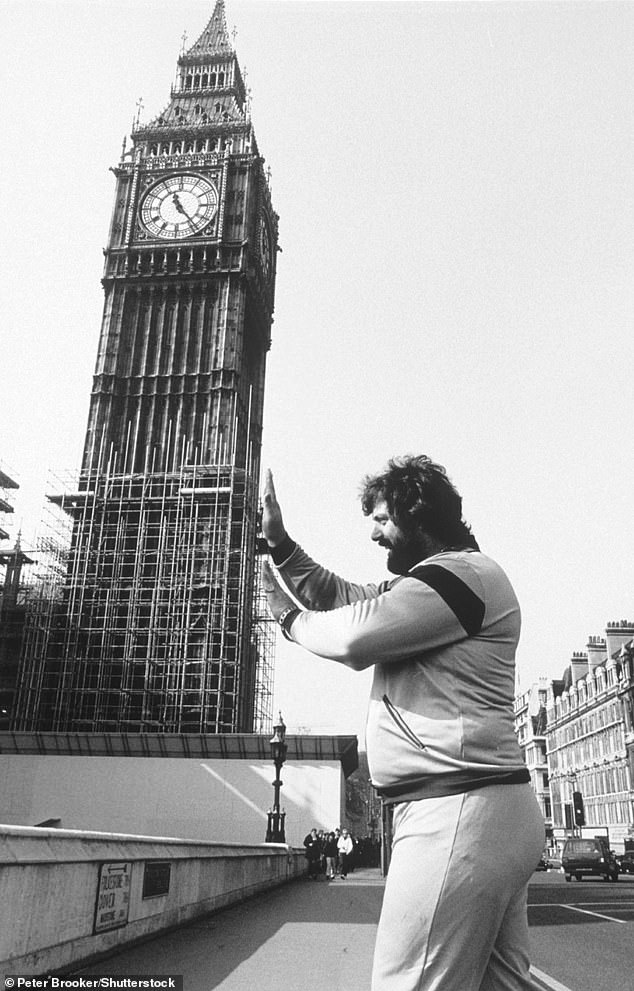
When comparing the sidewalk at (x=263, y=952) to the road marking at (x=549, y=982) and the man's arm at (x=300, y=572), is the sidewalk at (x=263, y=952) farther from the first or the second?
the man's arm at (x=300, y=572)

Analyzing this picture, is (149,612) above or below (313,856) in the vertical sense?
above

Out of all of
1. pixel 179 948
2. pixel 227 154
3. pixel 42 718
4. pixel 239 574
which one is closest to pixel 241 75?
pixel 227 154

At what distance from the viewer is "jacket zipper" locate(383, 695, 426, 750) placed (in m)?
2.19

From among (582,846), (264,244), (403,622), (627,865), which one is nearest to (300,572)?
(403,622)

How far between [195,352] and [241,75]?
33452 mm

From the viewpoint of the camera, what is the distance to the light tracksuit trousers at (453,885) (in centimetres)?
204

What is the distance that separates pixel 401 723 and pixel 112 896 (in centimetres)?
589

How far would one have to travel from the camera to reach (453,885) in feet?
6.70

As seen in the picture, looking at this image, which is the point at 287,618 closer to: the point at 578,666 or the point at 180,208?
the point at 180,208

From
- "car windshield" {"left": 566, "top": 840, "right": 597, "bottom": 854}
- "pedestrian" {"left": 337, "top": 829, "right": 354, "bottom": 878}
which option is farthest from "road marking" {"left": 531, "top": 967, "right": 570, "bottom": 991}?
"car windshield" {"left": 566, "top": 840, "right": 597, "bottom": 854}

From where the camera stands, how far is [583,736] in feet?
202

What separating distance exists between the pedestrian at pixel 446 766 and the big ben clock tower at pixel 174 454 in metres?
45.0

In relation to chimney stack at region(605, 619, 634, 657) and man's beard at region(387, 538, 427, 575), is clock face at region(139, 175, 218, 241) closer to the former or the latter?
chimney stack at region(605, 619, 634, 657)

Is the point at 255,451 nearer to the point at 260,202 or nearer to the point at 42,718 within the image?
the point at 260,202
